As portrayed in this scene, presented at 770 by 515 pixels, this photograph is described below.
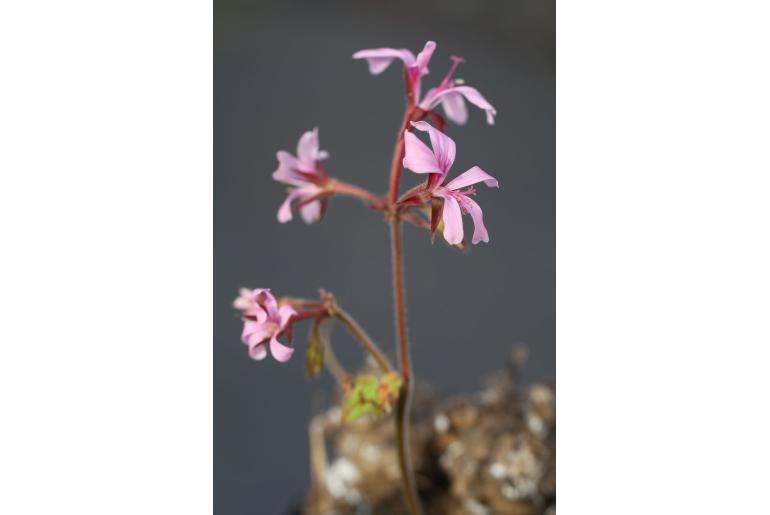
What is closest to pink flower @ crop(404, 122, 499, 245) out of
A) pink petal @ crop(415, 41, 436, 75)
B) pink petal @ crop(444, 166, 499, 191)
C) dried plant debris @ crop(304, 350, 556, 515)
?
pink petal @ crop(444, 166, 499, 191)

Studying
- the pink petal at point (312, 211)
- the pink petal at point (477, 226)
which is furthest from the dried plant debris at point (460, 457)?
the pink petal at point (477, 226)

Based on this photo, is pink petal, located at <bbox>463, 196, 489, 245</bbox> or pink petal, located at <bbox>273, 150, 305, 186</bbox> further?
pink petal, located at <bbox>273, 150, 305, 186</bbox>

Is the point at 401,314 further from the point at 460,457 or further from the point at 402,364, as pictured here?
the point at 460,457

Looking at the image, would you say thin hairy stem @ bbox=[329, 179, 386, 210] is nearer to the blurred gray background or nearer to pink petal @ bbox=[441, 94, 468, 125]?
pink petal @ bbox=[441, 94, 468, 125]

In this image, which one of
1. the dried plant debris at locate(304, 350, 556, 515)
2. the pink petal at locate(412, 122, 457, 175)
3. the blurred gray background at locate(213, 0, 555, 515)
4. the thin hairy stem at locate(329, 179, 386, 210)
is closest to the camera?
the pink petal at locate(412, 122, 457, 175)

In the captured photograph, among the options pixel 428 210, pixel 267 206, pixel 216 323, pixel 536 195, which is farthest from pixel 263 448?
pixel 428 210

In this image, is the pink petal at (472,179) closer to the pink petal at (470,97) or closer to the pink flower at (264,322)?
the pink petal at (470,97)

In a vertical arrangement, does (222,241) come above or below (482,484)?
above

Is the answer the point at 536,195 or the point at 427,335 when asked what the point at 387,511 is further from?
the point at 536,195
